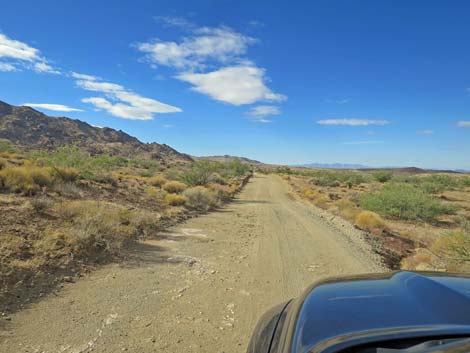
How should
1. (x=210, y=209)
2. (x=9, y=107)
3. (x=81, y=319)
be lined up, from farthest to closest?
(x=9, y=107)
(x=210, y=209)
(x=81, y=319)

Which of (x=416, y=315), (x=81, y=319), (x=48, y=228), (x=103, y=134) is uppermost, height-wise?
(x=103, y=134)

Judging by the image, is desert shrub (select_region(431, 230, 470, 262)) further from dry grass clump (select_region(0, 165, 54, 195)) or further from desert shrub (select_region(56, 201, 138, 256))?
dry grass clump (select_region(0, 165, 54, 195))

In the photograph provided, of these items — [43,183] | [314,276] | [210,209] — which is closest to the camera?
[314,276]

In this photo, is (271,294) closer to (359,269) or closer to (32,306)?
(359,269)

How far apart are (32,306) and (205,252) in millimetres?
4720

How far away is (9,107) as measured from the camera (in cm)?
11262

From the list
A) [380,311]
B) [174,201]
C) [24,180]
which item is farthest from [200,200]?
[380,311]

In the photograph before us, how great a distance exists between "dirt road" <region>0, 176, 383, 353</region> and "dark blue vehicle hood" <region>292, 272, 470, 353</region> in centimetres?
270

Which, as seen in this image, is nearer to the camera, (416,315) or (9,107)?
(416,315)

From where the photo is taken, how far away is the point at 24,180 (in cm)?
1461

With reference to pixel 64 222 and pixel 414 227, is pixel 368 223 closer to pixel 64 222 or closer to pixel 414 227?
pixel 414 227

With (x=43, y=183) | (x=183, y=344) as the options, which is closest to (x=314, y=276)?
(x=183, y=344)

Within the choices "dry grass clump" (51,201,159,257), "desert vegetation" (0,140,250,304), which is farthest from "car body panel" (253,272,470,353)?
"dry grass clump" (51,201,159,257)

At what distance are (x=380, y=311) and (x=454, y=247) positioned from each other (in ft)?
29.5
